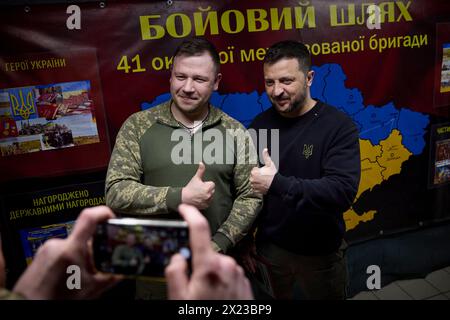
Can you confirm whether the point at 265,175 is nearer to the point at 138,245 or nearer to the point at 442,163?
the point at 138,245

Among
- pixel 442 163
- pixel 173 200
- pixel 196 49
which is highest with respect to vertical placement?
pixel 196 49

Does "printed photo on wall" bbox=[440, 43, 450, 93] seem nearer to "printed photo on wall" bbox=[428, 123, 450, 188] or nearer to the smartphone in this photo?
"printed photo on wall" bbox=[428, 123, 450, 188]

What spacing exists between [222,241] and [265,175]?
0.36m

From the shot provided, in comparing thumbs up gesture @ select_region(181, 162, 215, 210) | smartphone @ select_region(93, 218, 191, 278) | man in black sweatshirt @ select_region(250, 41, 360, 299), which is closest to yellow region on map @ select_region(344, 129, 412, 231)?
man in black sweatshirt @ select_region(250, 41, 360, 299)

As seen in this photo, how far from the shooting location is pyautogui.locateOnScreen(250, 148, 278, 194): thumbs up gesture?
1.67m

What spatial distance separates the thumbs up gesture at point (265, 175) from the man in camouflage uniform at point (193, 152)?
11 centimetres

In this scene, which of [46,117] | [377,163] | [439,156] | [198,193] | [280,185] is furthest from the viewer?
[439,156]

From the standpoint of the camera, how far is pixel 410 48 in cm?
269

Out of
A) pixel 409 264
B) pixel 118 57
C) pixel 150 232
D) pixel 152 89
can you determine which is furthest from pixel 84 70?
pixel 409 264

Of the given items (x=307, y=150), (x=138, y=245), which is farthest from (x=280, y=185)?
(x=138, y=245)

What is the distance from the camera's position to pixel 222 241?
168 cm

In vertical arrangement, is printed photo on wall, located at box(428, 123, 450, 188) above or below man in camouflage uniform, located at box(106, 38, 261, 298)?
below
